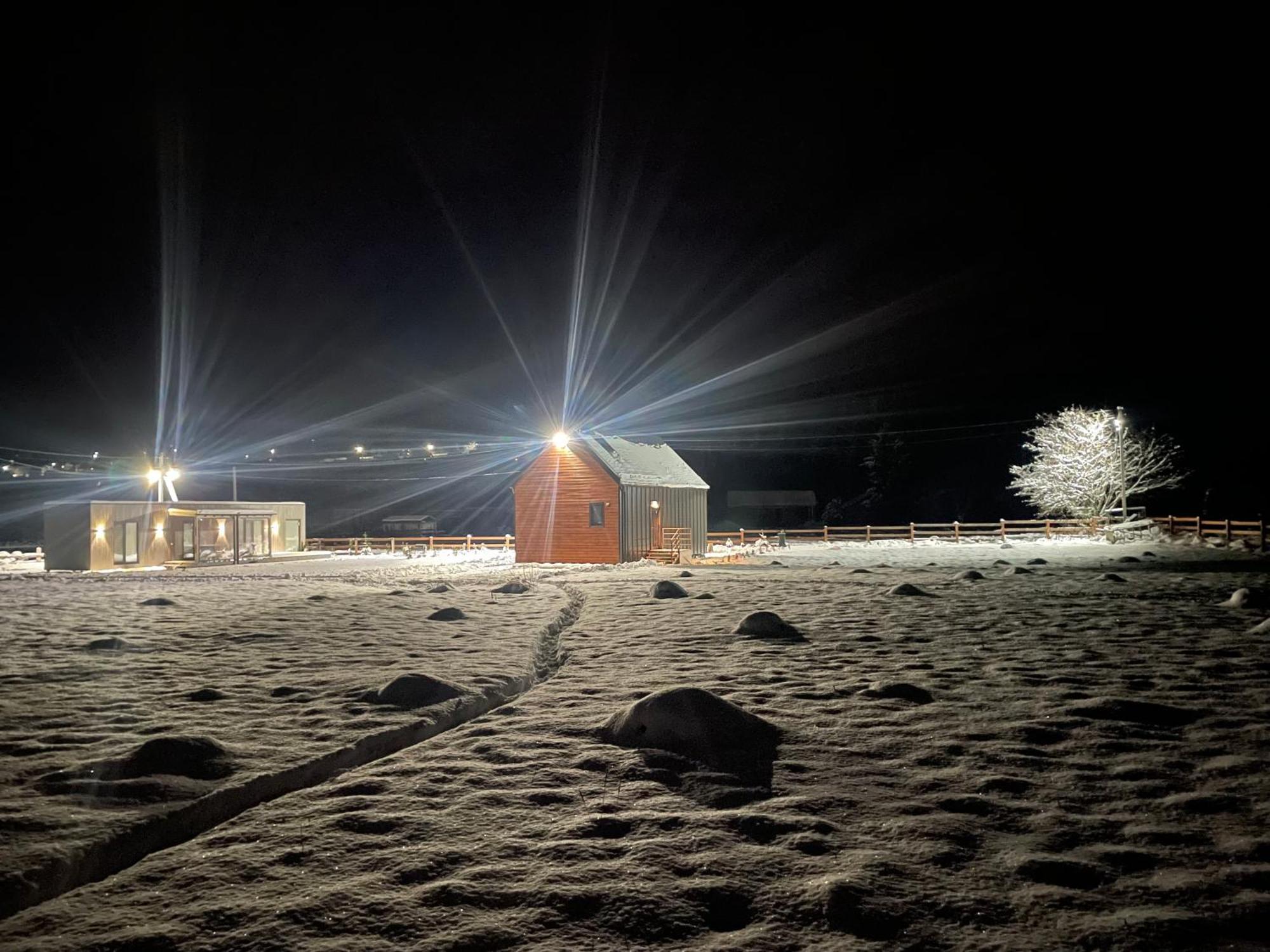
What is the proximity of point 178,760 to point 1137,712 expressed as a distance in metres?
7.31

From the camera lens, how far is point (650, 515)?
32281mm

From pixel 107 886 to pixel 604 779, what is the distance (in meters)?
2.76

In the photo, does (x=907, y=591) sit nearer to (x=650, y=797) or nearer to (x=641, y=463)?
(x=650, y=797)

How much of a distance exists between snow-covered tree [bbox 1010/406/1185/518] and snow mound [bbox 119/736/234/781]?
47280mm

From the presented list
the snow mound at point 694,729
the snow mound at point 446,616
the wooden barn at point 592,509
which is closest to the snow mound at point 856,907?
the snow mound at point 694,729

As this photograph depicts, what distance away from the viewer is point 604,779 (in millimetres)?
5312

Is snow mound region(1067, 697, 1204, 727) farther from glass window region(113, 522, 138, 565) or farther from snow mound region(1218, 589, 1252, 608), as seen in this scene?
glass window region(113, 522, 138, 565)

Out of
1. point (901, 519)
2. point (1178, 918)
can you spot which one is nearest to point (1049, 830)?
point (1178, 918)

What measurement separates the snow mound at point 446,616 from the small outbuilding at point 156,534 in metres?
23.7

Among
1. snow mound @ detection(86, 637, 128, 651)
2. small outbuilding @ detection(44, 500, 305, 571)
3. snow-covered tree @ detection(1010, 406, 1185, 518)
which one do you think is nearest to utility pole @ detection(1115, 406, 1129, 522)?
snow-covered tree @ detection(1010, 406, 1185, 518)

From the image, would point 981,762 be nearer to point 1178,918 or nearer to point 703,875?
point 1178,918

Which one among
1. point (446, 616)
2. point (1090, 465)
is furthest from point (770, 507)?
point (446, 616)

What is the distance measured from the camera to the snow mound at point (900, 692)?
7199 mm

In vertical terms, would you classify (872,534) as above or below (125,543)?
below
